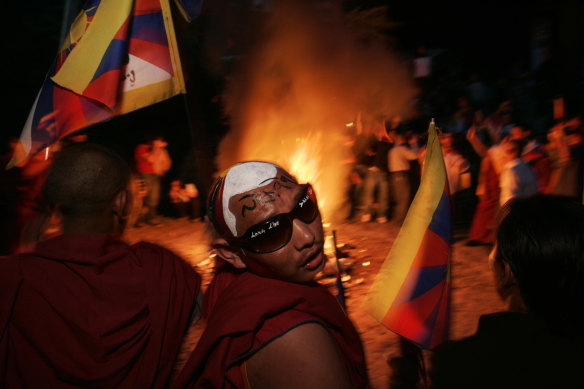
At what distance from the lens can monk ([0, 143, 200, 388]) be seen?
4.89 ft

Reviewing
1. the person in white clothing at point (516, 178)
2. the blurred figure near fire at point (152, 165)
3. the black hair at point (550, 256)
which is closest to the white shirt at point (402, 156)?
the person in white clothing at point (516, 178)

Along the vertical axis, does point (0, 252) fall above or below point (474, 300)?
above

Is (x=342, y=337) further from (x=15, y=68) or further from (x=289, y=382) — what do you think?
(x=15, y=68)

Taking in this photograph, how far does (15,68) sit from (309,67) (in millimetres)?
10276

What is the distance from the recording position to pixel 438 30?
13906 mm

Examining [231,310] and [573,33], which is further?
[573,33]

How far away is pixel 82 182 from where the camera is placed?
1.75 metres

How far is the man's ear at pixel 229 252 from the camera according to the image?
4.83 ft

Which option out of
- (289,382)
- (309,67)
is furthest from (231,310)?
(309,67)

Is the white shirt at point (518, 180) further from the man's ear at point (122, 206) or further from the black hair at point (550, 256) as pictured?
the man's ear at point (122, 206)

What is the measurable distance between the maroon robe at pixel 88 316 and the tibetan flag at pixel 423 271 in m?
1.00

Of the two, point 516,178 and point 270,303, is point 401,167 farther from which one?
point 270,303

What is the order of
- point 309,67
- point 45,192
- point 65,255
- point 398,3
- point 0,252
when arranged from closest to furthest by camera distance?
point 65,255 → point 45,192 → point 0,252 → point 309,67 → point 398,3

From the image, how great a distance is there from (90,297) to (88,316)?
3.1 inches
